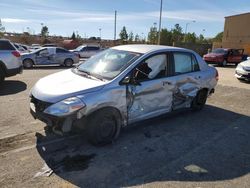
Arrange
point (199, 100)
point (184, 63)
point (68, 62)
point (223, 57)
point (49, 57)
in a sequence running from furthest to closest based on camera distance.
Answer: point (223, 57), point (68, 62), point (49, 57), point (199, 100), point (184, 63)

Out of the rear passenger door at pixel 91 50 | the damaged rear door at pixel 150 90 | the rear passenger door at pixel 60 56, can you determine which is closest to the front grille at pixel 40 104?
the damaged rear door at pixel 150 90

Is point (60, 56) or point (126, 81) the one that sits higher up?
point (126, 81)

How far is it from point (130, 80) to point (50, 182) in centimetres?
220

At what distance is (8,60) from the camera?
32.2 feet

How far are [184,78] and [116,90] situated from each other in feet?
6.70

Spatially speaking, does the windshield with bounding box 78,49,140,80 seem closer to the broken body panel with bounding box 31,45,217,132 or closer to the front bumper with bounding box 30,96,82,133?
the broken body panel with bounding box 31,45,217,132

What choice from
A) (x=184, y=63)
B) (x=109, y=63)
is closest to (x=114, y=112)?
(x=109, y=63)

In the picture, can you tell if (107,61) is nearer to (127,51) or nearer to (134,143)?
(127,51)

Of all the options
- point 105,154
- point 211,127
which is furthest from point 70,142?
point 211,127

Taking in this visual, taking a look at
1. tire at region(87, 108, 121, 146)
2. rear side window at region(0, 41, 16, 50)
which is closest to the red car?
rear side window at region(0, 41, 16, 50)

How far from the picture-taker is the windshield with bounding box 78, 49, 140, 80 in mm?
4988

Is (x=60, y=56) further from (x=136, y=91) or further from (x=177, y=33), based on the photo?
(x=177, y=33)

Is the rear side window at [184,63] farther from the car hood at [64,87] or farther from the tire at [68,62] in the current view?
the tire at [68,62]

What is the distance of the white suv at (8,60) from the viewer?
9711mm
